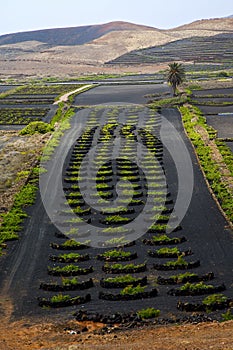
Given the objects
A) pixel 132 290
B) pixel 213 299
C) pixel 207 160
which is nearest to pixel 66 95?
pixel 207 160

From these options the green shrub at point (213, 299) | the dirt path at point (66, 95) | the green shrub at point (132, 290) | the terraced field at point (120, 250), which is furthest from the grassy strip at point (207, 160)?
the dirt path at point (66, 95)

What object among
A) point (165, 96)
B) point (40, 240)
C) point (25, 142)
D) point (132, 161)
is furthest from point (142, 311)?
point (165, 96)

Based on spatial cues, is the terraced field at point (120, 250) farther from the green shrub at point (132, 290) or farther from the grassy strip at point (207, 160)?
the grassy strip at point (207, 160)

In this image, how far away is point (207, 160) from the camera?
53.0 metres

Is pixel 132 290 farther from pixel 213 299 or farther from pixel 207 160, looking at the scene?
pixel 207 160

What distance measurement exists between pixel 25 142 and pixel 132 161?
18018mm

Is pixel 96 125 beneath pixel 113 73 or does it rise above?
beneath

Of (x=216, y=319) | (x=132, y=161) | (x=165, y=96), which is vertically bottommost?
(x=216, y=319)

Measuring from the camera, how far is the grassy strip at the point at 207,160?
40531 millimetres

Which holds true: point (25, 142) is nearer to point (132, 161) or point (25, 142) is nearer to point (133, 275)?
point (132, 161)

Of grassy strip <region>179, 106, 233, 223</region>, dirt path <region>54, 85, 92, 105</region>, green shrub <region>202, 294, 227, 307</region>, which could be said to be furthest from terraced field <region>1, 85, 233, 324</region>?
dirt path <region>54, 85, 92, 105</region>

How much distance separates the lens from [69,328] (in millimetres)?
23719

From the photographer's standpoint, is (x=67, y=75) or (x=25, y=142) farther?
(x=67, y=75)

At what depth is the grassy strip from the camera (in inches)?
1596
